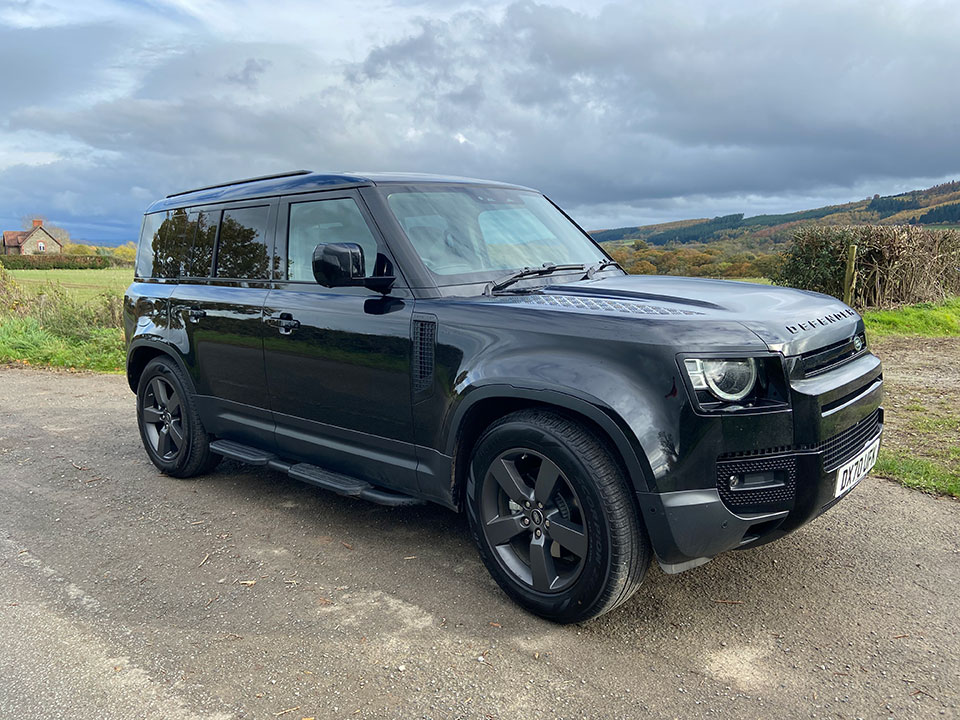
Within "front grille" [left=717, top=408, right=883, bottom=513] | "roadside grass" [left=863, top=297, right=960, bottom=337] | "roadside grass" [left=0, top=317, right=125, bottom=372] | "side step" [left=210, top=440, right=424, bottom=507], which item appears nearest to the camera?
"front grille" [left=717, top=408, right=883, bottom=513]

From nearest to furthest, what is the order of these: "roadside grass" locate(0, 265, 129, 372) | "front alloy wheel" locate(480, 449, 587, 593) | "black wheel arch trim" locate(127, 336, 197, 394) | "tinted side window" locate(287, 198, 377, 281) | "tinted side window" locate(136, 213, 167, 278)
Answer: "front alloy wheel" locate(480, 449, 587, 593) < "tinted side window" locate(287, 198, 377, 281) < "black wheel arch trim" locate(127, 336, 197, 394) < "tinted side window" locate(136, 213, 167, 278) < "roadside grass" locate(0, 265, 129, 372)

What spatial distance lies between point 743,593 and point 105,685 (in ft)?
8.78

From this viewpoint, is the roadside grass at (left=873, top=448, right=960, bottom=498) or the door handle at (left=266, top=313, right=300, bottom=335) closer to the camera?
the door handle at (left=266, top=313, right=300, bottom=335)

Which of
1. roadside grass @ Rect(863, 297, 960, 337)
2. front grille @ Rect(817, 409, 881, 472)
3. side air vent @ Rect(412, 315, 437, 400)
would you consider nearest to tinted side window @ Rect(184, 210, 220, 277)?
side air vent @ Rect(412, 315, 437, 400)

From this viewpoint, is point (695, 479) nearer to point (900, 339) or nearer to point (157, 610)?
point (157, 610)

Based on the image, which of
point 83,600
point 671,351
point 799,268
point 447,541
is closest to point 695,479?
point 671,351

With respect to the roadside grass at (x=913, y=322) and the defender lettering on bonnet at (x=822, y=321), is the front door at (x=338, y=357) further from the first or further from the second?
the roadside grass at (x=913, y=322)

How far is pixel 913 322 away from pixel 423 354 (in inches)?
509

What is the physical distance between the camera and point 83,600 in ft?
11.5

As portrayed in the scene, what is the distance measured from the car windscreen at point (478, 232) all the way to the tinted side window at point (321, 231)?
21cm

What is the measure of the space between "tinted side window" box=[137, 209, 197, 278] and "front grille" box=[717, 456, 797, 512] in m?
3.90

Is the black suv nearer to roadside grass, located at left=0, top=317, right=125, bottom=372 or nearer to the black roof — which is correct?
the black roof

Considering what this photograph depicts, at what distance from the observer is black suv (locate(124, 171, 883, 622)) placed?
279 centimetres

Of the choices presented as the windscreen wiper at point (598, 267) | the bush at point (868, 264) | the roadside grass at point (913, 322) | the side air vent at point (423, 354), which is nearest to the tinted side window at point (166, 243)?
the side air vent at point (423, 354)
